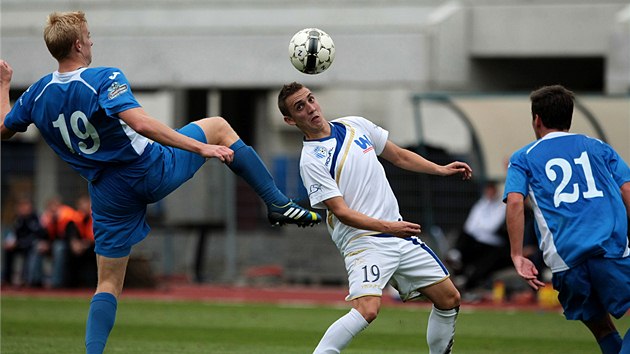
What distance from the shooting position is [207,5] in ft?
88.8

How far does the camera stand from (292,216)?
794 centimetres

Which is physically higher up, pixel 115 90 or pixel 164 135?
pixel 115 90

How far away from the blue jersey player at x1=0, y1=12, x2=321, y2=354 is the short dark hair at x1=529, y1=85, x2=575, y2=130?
1781 mm

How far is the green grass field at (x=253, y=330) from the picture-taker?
35.0 ft

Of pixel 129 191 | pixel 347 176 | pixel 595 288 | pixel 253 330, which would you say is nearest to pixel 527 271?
pixel 595 288

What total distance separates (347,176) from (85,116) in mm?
1834

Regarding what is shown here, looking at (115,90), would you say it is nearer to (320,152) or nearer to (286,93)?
(286,93)

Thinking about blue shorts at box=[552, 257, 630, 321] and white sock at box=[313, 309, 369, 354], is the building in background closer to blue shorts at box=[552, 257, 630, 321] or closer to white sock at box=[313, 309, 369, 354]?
white sock at box=[313, 309, 369, 354]

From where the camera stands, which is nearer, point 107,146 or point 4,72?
point 107,146

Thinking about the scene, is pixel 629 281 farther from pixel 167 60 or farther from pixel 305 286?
pixel 167 60

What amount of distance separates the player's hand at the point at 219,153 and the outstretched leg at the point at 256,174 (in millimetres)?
762

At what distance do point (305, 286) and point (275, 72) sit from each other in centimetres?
572

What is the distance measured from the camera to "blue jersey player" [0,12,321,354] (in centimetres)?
744

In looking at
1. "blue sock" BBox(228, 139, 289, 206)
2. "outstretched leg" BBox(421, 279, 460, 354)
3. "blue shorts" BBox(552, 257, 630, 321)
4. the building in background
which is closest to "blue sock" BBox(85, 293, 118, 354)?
"blue sock" BBox(228, 139, 289, 206)
